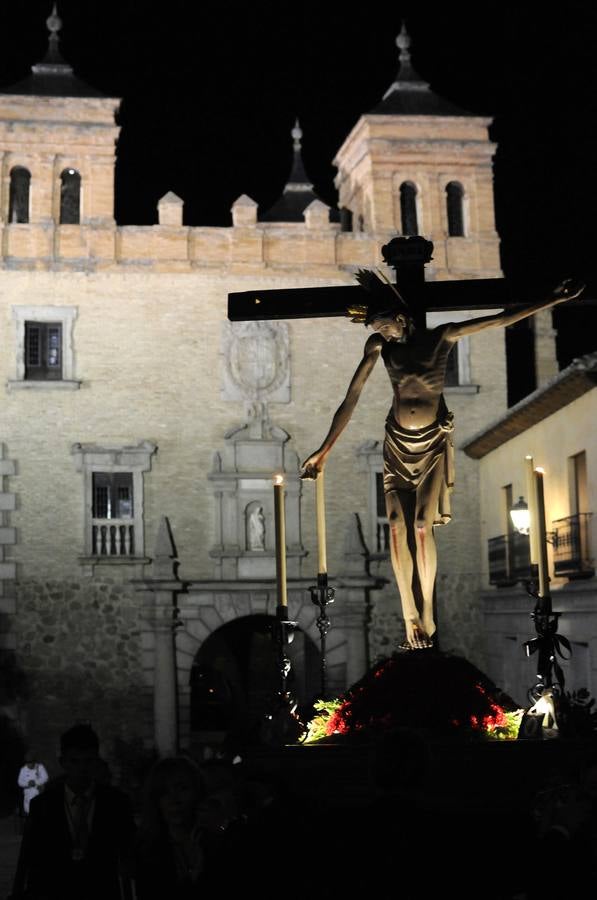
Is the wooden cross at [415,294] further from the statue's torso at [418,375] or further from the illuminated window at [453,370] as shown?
the illuminated window at [453,370]

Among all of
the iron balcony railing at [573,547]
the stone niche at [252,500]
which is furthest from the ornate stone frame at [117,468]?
the iron balcony railing at [573,547]

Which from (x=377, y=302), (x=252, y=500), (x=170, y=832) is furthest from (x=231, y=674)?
(x=170, y=832)

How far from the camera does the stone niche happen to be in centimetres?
2856

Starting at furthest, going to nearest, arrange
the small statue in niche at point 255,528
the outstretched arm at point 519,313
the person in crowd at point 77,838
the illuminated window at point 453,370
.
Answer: the illuminated window at point 453,370 < the small statue in niche at point 255,528 < the outstretched arm at point 519,313 < the person in crowd at point 77,838

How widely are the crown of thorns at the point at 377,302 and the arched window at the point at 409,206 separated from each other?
20700mm

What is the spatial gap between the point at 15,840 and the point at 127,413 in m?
9.46

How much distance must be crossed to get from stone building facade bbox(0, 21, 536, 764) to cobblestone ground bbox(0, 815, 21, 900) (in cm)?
319

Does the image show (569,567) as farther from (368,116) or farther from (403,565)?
(403,565)

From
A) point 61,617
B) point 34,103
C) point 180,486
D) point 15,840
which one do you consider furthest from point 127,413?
point 15,840

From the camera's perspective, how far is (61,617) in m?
27.9

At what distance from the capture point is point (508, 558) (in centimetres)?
2683

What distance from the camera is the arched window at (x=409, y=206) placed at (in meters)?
30.0

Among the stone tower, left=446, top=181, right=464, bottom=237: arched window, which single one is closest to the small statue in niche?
the stone tower

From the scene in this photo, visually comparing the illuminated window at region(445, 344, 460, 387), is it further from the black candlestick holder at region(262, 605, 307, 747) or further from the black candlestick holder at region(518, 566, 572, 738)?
the black candlestick holder at region(518, 566, 572, 738)
